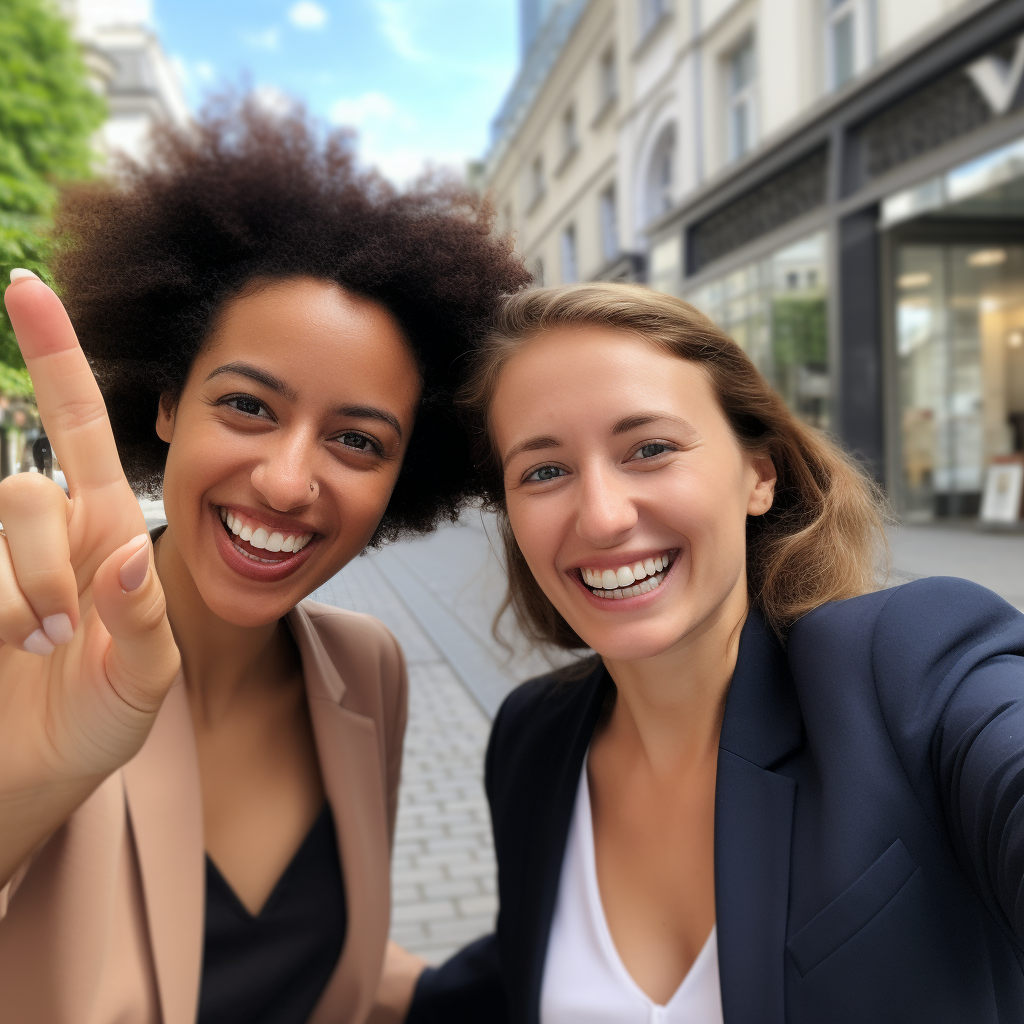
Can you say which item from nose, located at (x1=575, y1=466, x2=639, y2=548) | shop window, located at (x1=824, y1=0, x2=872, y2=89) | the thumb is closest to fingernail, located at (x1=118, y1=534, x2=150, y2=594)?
the thumb

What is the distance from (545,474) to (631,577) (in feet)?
0.83

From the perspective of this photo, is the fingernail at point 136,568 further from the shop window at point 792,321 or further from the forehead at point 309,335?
the shop window at point 792,321

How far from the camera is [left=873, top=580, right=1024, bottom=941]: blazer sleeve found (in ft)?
3.91

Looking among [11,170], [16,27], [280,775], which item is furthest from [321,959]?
[16,27]

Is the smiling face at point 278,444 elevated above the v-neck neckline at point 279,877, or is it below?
above

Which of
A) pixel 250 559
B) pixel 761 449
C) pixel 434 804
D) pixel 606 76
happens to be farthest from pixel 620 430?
pixel 606 76

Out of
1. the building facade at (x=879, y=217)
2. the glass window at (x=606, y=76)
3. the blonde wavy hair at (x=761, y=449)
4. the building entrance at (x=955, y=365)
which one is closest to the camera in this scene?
the blonde wavy hair at (x=761, y=449)

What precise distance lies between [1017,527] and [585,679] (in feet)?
35.9

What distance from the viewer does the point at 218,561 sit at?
1559 mm

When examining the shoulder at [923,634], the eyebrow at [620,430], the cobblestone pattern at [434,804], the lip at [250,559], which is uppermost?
the eyebrow at [620,430]

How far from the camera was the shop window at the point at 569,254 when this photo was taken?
77.6 ft

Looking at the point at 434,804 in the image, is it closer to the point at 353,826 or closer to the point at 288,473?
the point at 353,826

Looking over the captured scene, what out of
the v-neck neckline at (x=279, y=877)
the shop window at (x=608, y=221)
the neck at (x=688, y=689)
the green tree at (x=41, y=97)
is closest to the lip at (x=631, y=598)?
the neck at (x=688, y=689)

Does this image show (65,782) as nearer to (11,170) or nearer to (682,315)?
(682,315)
